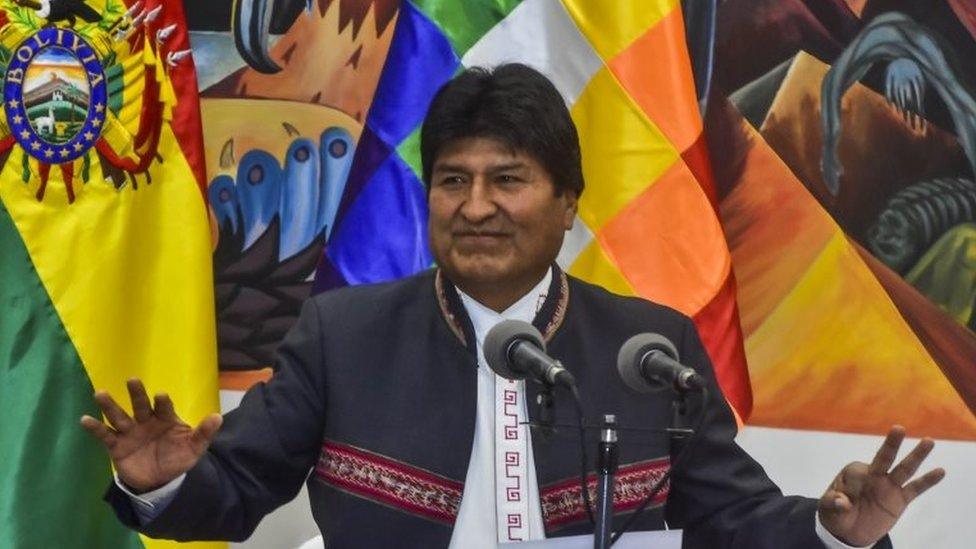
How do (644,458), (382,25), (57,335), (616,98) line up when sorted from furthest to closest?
(382,25) < (616,98) < (57,335) < (644,458)

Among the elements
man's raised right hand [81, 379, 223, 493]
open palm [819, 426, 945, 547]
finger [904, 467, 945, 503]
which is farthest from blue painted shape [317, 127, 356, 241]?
finger [904, 467, 945, 503]

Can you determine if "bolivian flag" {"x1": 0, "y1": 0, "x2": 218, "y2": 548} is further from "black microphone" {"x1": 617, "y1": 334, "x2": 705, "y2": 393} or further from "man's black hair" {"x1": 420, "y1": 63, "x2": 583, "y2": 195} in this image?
"black microphone" {"x1": 617, "y1": 334, "x2": 705, "y2": 393}

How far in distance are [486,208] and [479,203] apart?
0.04 ft

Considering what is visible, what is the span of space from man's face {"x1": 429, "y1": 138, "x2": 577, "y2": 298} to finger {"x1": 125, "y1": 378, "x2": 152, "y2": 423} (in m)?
0.54

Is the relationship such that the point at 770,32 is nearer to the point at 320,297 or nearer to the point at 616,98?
the point at 616,98

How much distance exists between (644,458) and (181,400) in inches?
44.6

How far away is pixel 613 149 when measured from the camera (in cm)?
296

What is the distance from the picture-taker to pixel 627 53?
2.95 meters

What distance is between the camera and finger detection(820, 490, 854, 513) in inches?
75.1

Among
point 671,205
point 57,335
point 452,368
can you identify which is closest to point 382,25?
point 671,205

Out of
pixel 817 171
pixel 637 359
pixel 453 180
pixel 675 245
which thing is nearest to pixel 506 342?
pixel 637 359

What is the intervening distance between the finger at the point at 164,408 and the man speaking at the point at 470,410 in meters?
0.13

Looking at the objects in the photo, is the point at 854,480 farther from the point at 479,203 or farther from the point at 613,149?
the point at 613,149

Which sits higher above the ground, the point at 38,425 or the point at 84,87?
the point at 84,87
